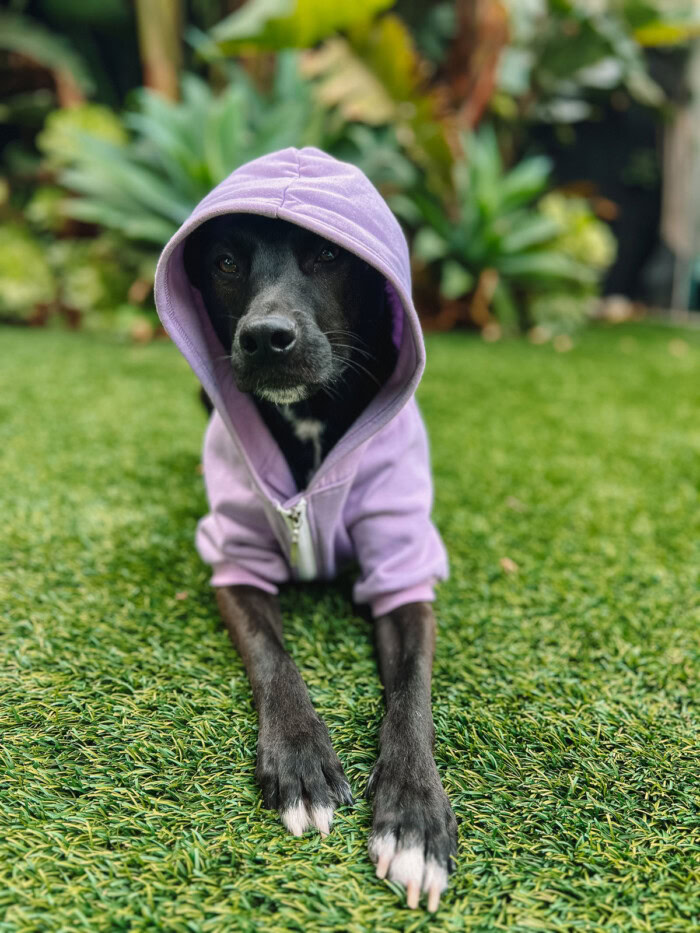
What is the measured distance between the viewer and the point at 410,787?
3.95 feet

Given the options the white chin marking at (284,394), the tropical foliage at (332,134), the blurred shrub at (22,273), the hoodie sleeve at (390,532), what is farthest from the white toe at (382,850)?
the blurred shrub at (22,273)

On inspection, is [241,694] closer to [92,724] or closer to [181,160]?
[92,724]

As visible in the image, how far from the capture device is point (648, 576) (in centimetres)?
206

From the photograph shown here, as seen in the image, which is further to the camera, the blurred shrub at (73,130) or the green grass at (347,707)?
the blurred shrub at (73,130)

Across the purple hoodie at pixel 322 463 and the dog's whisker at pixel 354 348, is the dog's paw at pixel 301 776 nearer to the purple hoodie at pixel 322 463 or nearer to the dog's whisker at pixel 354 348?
the purple hoodie at pixel 322 463

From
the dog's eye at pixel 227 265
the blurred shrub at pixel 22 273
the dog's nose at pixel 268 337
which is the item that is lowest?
the blurred shrub at pixel 22 273

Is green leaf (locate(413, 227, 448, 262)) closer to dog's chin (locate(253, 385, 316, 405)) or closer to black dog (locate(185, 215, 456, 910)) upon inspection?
black dog (locate(185, 215, 456, 910))

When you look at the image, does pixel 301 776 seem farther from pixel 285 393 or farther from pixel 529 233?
pixel 529 233

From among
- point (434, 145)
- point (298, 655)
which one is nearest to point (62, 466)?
point (298, 655)

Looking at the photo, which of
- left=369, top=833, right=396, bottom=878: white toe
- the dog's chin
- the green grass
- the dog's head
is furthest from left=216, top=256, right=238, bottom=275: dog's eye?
left=369, top=833, right=396, bottom=878: white toe

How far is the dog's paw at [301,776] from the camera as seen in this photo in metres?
1.19

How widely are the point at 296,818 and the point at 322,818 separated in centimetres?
5

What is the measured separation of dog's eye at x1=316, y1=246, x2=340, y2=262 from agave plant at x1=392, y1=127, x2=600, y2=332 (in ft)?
13.2

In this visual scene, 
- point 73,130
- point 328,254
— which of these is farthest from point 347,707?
point 73,130
